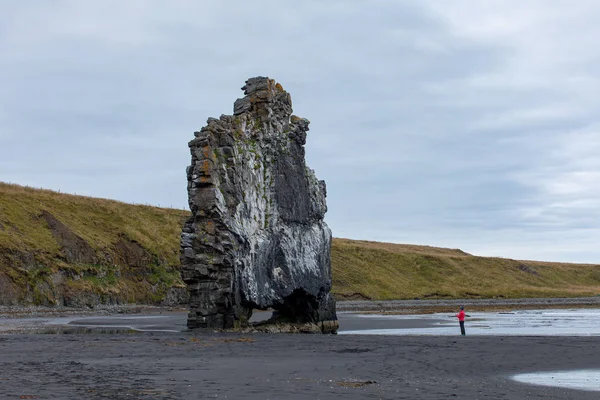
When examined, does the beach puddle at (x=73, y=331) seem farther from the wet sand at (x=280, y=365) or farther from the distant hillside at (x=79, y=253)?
the distant hillside at (x=79, y=253)

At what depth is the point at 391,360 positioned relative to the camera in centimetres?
2709

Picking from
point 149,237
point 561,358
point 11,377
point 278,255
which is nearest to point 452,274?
point 149,237

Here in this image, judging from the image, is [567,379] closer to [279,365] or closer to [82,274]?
[279,365]

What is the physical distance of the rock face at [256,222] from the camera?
136 feet

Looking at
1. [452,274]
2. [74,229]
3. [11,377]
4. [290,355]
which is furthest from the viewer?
[452,274]

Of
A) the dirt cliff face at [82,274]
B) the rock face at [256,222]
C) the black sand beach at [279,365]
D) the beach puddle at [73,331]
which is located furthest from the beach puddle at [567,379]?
the dirt cliff face at [82,274]

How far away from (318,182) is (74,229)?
3992cm

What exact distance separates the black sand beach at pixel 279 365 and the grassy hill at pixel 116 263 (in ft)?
117

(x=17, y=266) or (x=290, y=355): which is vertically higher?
(x=17, y=266)

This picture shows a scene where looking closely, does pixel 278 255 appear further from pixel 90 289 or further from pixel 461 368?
pixel 90 289

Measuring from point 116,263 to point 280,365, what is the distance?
2321 inches

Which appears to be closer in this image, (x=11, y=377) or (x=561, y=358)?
(x=11, y=377)

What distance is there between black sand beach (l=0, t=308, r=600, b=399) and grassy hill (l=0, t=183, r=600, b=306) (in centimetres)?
3575

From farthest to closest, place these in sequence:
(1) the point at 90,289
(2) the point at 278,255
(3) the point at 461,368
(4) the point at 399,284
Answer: (4) the point at 399,284 → (1) the point at 90,289 → (2) the point at 278,255 → (3) the point at 461,368
